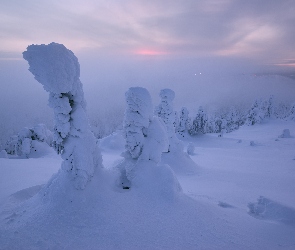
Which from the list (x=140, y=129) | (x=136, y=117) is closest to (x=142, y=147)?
(x=140, y=129)

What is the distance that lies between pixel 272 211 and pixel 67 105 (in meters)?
10.5

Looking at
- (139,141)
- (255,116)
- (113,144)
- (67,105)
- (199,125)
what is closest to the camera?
(67,105)

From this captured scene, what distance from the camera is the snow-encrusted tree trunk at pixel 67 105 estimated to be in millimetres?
6570

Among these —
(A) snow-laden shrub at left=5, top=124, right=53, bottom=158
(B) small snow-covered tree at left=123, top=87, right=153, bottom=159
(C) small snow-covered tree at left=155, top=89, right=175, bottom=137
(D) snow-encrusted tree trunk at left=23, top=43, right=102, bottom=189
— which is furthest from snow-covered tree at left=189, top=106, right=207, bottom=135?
(D) snow-encrusted tree trunk at left=23, top=43, right=102, bottom=189

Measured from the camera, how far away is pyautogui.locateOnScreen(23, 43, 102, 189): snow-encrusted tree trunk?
259 inches

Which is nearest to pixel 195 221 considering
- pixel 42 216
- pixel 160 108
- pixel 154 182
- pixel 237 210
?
pixel 154 182

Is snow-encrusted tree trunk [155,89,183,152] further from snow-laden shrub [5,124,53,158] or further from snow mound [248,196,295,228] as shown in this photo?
snow-laden shrub [5,124,53,158]

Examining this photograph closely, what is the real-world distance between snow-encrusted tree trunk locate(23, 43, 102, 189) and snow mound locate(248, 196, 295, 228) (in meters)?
8.20

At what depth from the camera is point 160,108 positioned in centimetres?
2530

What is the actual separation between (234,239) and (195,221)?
1.36 m

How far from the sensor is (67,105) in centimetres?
738

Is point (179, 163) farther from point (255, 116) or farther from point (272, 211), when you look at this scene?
point (255, 116)

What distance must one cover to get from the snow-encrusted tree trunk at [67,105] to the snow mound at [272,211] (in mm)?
8201

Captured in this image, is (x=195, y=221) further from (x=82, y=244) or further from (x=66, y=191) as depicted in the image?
(x=66, y=191)
